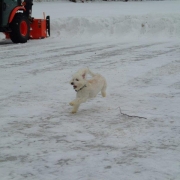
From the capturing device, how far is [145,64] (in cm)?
868

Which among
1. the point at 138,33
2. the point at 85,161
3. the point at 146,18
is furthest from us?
the point at 146,18

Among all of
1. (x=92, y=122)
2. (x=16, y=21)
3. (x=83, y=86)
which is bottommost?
(x=92, y=122)

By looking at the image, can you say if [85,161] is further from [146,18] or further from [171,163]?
[146,18]

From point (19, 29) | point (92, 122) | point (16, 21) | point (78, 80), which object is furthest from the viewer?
point (16, 21)

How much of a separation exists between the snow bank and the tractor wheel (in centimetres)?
291

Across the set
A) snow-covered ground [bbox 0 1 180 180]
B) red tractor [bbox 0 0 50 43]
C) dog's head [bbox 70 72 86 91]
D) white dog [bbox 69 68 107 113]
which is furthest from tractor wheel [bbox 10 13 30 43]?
dog's head [bbox 70 72 86 91]

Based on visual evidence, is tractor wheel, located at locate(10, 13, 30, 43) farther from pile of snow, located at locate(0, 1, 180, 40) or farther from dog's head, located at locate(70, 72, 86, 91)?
dog's head, located at locate(70, 72, 86, 91)

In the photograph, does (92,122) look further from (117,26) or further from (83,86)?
(117,26)

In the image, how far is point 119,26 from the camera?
59.2 feet

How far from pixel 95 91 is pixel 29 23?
10.8 meters

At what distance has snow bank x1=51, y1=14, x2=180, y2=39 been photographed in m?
17.2

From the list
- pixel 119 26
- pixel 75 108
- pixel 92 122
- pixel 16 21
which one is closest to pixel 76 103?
pixel 75 108

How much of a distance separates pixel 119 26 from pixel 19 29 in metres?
5.49

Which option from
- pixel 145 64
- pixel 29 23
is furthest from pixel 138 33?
pixel 145 64
